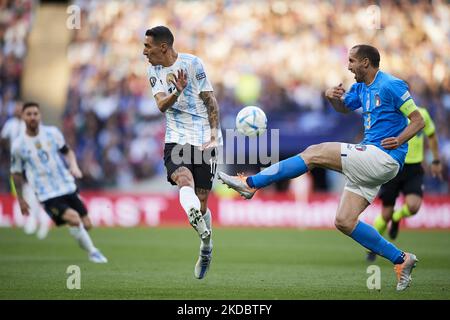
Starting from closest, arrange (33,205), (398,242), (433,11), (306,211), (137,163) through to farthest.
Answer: (398,242) < (33,205) < (306,211) < (137,163) < (433,11)

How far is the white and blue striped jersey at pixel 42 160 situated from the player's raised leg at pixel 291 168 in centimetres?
538

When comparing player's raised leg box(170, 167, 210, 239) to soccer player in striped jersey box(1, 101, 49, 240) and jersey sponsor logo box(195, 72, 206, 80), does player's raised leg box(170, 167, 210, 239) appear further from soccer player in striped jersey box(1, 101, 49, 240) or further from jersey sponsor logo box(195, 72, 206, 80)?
soccer player in striped jersey box(1, 101, 49, 240)

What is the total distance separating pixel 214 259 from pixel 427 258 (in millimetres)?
3438

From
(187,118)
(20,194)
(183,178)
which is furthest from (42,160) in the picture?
(183,178)

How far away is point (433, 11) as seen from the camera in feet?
84.9

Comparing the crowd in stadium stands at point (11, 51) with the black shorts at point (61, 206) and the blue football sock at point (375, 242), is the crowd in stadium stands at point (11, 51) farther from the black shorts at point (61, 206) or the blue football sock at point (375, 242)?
the blue football sock at point (375, 242)

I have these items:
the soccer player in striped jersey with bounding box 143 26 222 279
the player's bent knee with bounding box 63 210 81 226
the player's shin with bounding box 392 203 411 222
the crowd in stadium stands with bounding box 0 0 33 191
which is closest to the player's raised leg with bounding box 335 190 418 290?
the soccer player in striped jersey with bounding box 143 26 222 279

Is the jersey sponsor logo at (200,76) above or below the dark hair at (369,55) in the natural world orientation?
below

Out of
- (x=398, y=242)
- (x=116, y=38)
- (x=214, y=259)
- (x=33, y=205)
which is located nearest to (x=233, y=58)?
(x=116, y=38)

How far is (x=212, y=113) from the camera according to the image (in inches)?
371

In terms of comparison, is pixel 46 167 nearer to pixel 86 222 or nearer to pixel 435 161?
pixel 86 222

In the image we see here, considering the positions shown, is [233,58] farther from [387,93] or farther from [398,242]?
[387,93]

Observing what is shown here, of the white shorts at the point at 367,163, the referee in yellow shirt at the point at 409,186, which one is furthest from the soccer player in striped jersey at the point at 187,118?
the referee in yellow shirt at the point at 409,186

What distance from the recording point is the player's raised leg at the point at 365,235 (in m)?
8.76
